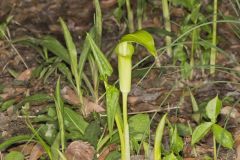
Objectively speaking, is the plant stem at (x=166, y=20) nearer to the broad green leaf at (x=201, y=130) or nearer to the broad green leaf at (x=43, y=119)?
the broad green leaf at (x=43, y=119)

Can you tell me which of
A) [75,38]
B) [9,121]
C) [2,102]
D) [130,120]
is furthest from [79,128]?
[75,38]

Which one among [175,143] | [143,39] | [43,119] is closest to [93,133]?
[43,119]

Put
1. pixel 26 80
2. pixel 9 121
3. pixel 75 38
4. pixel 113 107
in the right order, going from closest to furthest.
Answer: pixel 113 107 < pixel 9 121 < pixel 26 80 < pixel 75 38

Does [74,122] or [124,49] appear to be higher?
[124,49]

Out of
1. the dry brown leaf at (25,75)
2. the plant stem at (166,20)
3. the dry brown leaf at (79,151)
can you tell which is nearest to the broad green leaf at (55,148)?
the dry brown leaf at (79,151)

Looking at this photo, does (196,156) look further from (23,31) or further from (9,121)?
(23,31)

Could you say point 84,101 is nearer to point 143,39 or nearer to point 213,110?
point 213,110
